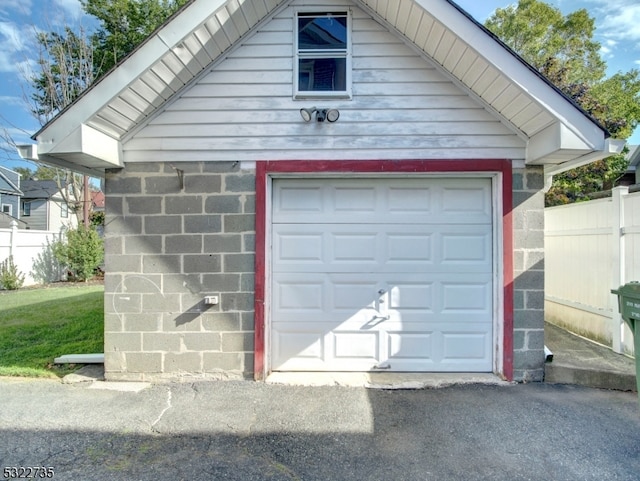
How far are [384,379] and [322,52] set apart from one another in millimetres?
4087

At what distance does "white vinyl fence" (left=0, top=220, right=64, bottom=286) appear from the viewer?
38.2ft

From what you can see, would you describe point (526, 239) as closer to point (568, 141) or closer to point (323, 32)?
point (568, 141)

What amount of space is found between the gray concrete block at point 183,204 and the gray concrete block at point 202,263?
56 centimetres

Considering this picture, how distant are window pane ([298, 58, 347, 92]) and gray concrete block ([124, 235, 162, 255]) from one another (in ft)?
8.54

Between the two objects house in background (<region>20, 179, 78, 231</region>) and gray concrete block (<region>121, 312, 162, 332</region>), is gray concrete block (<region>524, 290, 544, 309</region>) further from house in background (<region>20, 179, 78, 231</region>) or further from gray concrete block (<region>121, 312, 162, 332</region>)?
house in background (<region>20, 179, 78, 231</region>)

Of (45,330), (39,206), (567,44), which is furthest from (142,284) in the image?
(39,206)

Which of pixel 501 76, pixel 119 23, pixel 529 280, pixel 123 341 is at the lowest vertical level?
pixel 123 341

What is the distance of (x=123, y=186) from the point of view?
4.41 metres

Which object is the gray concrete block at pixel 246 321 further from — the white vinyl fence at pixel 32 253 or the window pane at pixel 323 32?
the white vinyl fence at pixel 32 253

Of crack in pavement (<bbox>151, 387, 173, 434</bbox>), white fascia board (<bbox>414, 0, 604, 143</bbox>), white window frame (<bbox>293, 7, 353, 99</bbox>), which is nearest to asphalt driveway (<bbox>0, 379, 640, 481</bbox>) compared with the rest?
crack in pavement (<bbox>151, 387, 173, 434</bbox>)

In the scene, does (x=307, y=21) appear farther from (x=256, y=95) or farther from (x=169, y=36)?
(x=169, y=36)

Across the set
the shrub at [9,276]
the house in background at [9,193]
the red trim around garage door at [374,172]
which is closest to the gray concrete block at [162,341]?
the red trim around garage door at [374,172]

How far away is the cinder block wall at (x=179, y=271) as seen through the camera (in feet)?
14.3

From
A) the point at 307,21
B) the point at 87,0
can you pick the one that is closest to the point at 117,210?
the point at 307,21
